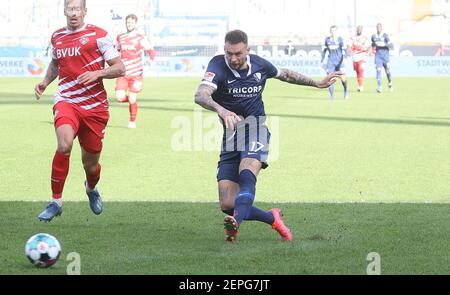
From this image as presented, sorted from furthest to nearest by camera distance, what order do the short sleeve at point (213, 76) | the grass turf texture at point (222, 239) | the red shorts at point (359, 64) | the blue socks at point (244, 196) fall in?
the red shorts at point (359, 64)
the short sleeve at point (213, 76)
the blue socks at point (244, 196)
the grass turf texture at point (222, 239)

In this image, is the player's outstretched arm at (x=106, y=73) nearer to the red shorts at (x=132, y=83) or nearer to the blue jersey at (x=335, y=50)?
the red shorts at (x=132, y=83)

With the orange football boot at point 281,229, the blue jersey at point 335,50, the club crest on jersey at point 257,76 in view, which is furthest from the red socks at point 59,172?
the blue jersey at point 335,50

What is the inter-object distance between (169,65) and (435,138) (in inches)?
1225

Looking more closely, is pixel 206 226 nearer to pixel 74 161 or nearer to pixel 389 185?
pixel 389 185

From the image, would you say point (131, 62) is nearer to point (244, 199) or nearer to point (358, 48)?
point (244, 199)

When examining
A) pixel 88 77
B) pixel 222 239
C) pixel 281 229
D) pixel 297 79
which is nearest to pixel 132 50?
pixel 88 77

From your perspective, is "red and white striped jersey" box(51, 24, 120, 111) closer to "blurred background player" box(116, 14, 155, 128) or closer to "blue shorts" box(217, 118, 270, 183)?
"blue shorts" box(217, 118, 270, 183)

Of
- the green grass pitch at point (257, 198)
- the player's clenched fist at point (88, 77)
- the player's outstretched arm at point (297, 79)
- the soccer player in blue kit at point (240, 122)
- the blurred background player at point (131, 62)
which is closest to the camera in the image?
the green grass pitch at point (257, 198)

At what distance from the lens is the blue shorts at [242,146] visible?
874cm

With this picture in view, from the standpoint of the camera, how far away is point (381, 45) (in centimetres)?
3531

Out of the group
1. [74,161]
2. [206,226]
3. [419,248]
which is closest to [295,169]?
[74,161]

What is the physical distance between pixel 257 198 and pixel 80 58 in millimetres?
2795

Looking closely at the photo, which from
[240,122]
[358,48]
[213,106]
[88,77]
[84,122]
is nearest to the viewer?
[213,106]

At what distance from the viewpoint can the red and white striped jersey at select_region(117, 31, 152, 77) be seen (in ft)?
65.8
